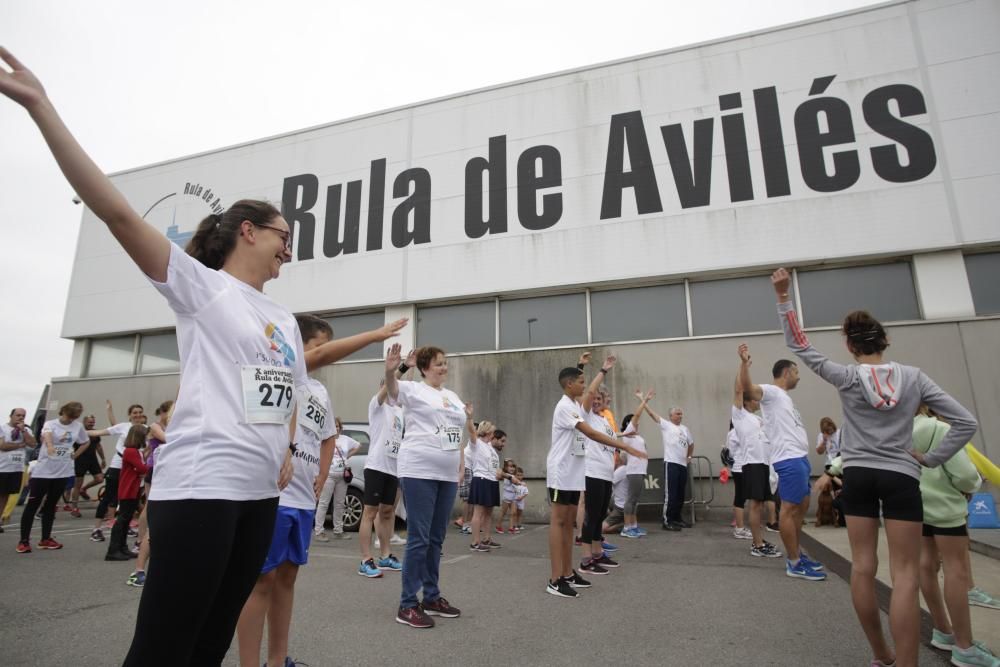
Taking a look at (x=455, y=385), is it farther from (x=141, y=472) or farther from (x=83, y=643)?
(x=83, y=643)

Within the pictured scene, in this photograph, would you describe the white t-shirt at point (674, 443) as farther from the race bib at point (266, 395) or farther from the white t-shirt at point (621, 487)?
the race bib at point (266, 395)

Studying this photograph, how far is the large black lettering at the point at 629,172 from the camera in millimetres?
12203

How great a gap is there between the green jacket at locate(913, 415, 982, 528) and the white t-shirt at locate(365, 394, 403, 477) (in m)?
4.44

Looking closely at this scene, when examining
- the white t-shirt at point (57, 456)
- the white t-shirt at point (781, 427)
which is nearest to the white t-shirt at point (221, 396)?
the white t-shirt at point (781, 427)

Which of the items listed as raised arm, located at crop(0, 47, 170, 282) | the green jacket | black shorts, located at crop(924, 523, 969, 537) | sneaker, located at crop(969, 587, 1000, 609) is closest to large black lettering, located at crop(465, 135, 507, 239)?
sneaker, located at crop(969, 587, 1000, 609)

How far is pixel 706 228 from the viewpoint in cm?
1171

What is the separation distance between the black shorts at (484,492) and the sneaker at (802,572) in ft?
12.1

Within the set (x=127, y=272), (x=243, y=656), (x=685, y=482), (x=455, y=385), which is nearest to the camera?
(x=243, y=656)

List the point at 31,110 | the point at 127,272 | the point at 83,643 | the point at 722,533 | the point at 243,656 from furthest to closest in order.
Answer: the point at 127,272, the point at 722,533, the point at 83,643, the point at 243,656, the point at 31,110

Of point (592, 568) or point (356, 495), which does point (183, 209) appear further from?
point (592, 568)

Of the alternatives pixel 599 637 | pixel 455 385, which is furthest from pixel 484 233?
pixel 599 637

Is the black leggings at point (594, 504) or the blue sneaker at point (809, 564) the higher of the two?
the black leggings at point (594, 504)

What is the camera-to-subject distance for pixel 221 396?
1.68m

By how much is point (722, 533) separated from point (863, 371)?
6.81m
